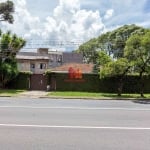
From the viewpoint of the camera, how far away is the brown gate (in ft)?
145

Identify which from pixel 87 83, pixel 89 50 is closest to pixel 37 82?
pixel 87 83

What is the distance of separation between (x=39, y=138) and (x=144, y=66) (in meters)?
26.2

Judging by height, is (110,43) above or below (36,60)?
above

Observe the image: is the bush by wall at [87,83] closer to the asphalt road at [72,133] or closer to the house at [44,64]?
the house at [44,64]

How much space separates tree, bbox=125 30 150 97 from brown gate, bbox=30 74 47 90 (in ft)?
40.5

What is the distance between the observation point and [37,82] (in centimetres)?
4475

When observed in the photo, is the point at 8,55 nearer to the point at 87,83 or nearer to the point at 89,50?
the point at 87,83

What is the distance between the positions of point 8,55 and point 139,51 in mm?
16090

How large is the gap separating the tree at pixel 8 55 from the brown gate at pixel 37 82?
2.55 metres

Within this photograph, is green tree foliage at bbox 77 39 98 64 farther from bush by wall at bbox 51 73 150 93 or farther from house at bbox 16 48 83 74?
bush by wall at bbox 51 73 150 93

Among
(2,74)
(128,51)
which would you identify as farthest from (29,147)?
(2,74)

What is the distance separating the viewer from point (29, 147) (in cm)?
869

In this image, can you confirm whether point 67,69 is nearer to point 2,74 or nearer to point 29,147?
point 2,74

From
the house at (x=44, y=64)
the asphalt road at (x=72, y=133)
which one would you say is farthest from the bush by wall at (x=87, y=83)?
the asphalt road at (x=72, y=133)
